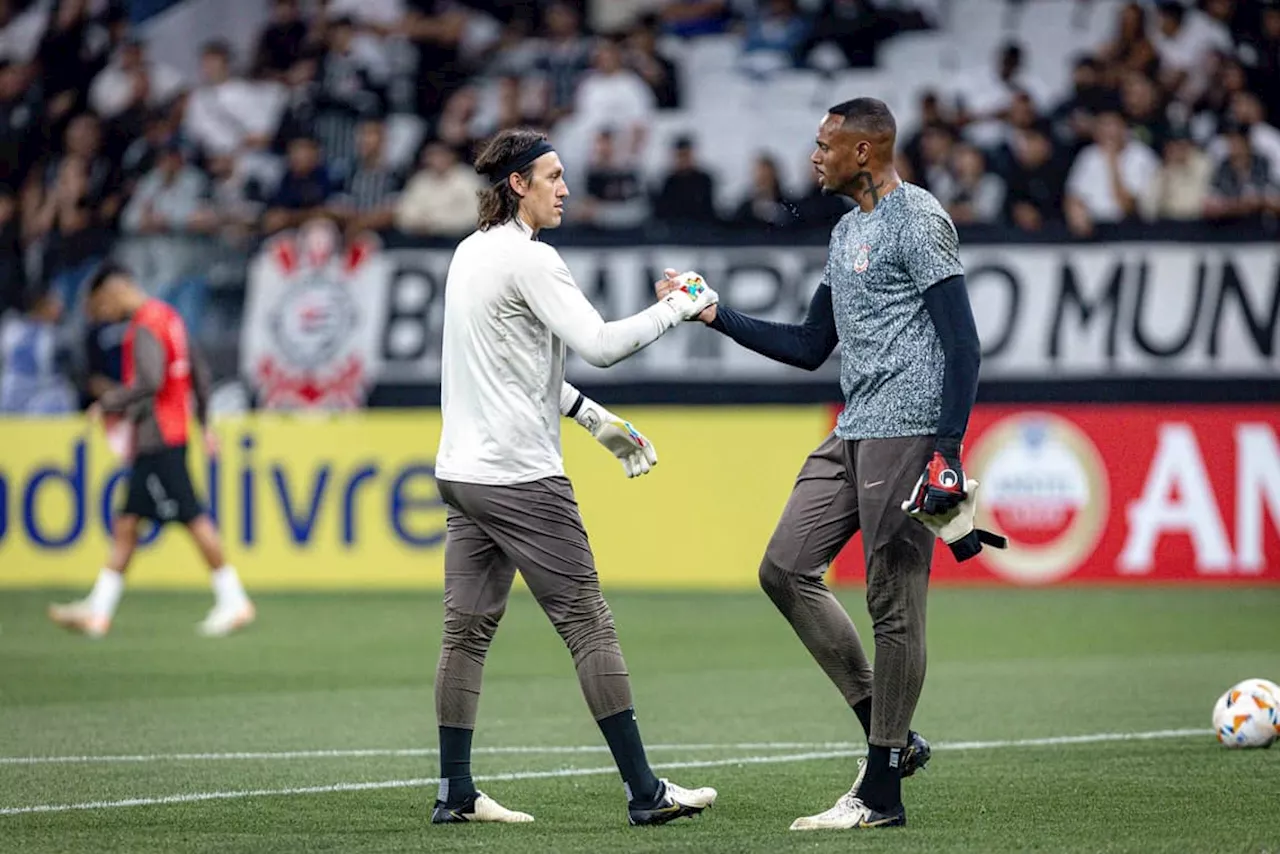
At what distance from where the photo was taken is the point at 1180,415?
57.6 feet

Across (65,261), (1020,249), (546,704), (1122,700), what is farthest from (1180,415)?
(65,261)

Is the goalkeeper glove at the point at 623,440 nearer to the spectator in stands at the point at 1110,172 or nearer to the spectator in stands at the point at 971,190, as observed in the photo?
the spectator in stands at the point at 971,190

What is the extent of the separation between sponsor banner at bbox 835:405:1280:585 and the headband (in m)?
10.5

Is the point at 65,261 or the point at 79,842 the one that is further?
the point at 65,261

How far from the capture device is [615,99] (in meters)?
21.8

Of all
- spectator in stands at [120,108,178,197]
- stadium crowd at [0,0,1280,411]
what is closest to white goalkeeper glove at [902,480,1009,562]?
stadium crowd at [0,0,1280,411]

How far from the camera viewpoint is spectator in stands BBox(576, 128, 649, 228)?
808 inches

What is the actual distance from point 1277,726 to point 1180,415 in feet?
28.7

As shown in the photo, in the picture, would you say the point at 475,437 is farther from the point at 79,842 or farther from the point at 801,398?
the point at 801,398

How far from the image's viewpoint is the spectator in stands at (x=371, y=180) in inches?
834

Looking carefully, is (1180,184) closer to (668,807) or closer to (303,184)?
(303,184)

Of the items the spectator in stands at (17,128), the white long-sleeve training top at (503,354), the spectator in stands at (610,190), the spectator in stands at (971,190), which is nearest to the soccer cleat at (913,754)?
the white long-sleeve training top at (503,354)

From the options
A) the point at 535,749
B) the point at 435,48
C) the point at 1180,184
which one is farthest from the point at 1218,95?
the point at 535,749

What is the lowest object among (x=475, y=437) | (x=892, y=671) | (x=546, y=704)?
(x=546, y=704)
